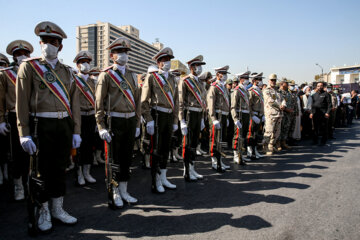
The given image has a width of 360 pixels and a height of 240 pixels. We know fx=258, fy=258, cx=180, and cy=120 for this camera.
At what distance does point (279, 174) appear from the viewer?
630 centimetres

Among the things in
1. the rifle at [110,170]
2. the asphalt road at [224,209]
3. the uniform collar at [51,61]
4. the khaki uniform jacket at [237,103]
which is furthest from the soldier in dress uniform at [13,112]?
the khaki uniform jacket at [237,103]

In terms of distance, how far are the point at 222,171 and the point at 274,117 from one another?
139 inches

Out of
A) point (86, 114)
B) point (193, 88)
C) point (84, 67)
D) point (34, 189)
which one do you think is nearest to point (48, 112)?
point (34, 189)

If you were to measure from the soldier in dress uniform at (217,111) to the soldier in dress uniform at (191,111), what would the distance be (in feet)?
1.71

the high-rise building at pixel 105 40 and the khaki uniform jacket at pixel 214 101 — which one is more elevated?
the high-rise building at pixel 105 40

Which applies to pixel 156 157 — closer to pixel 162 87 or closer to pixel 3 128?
pixel 162 87

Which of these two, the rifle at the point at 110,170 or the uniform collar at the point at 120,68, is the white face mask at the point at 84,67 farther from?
the rifle at the point at 110,170

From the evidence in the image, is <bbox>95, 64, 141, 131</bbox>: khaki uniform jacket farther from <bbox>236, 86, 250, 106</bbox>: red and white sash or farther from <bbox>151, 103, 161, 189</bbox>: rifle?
<bbox>236, 86, 250, 106</bbox>: red and white sash

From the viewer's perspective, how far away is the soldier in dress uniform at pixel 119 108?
4145mm

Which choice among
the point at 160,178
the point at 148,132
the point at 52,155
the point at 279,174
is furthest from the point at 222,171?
the point at 52,155

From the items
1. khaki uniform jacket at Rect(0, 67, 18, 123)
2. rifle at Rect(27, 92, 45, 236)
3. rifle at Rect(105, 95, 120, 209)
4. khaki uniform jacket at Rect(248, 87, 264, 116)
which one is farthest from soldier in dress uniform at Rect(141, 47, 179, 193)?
khaki uniform jacket at Rect(248, 87, 264, 116)

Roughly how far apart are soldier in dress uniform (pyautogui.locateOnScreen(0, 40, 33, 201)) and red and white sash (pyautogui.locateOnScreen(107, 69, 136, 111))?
2.01 m

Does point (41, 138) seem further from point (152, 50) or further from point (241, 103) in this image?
point (152, 50)

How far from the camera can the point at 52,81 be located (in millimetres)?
3469
